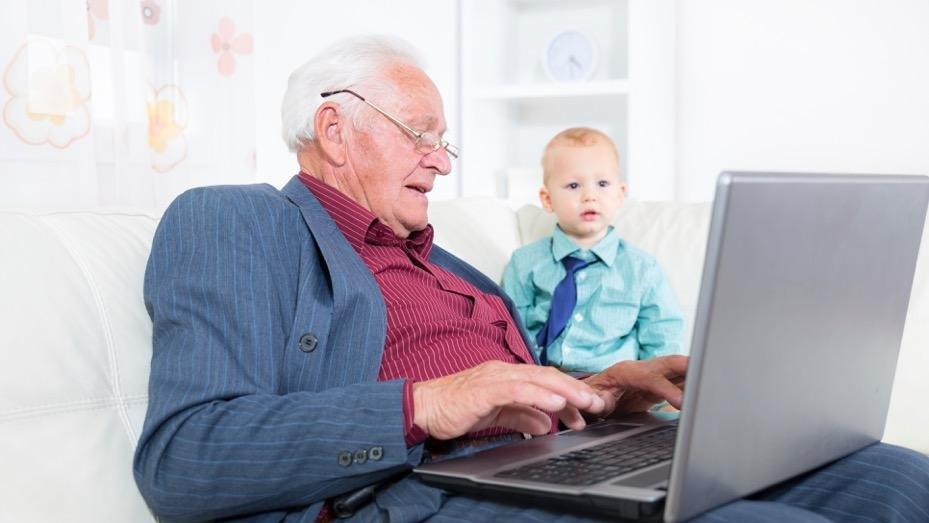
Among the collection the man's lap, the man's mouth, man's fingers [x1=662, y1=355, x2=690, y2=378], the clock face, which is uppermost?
the clock face

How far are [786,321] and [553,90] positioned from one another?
2.72 m

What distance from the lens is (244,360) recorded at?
119 centimetres

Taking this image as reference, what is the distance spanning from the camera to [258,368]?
1205mm

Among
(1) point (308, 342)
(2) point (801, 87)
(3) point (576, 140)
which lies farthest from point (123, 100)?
(2) point (801, 87)

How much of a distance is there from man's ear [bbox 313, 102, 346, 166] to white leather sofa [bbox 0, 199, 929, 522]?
0.99 ft

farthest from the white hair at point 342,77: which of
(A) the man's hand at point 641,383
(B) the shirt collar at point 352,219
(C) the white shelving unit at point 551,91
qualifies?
(C) the white shelving unit at point 551,91

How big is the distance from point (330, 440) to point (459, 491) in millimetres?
153

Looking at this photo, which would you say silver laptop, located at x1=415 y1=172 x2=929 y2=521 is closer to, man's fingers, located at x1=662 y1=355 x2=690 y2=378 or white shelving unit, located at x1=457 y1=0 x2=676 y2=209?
man's fingers, located at x1=662 y1=355 x2=690 y2=378

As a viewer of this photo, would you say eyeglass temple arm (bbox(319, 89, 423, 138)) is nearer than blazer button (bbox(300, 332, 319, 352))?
No

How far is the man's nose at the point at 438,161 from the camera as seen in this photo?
1.63 metres

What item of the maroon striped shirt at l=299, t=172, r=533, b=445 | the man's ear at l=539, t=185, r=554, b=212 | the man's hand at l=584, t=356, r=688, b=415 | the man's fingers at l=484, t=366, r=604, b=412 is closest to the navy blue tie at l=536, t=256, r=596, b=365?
the man's ear at l=539, t=185, r=554, b=212

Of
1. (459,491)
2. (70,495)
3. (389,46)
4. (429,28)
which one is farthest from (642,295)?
(429,28)

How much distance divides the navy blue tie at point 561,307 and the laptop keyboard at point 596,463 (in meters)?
1.03

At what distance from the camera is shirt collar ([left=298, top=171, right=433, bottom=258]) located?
151cm
